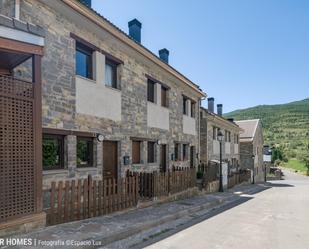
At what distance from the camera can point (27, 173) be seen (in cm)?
641

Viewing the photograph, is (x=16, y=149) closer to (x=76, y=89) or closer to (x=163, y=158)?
(x=76, y=89)

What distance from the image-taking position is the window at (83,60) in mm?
9789

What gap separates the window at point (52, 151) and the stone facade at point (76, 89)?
0.52 feet

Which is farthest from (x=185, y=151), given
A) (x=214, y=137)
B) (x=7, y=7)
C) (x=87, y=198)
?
(x=7, y=7)

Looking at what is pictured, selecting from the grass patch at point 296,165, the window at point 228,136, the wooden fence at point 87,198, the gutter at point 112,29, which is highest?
the gutter at point 112,29


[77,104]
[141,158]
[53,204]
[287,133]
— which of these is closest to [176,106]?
[141,158]

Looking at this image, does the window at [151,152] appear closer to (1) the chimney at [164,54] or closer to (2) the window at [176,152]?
(2) the window at [176,152]

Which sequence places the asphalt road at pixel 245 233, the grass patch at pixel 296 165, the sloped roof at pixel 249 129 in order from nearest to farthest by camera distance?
1. the asphalt road at pixel 245 233
2. the sloped roof at pixel 249 129
3. the grass patch at pixel 296 165

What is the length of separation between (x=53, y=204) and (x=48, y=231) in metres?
0.75

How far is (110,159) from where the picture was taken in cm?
1115

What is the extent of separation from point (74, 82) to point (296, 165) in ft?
260

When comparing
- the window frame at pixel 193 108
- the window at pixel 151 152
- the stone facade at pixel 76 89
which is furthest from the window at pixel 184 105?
the window at pixel 151 152

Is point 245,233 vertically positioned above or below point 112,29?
below

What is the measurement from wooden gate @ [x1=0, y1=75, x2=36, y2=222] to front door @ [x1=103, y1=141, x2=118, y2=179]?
443 centimetres
